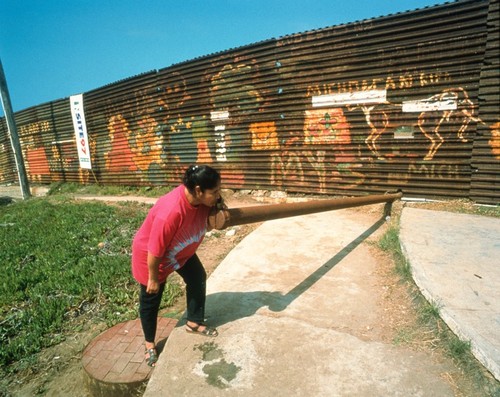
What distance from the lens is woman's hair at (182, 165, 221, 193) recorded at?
1.91 meters

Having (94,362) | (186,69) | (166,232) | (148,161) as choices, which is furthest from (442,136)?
(148,161)

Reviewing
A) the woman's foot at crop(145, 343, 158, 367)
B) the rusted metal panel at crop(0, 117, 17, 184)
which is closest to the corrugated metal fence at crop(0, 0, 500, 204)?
the woman's foot at crop(145, 343, 158, 367)

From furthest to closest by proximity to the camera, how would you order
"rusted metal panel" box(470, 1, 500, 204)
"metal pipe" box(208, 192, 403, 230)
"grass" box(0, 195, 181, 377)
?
"rusted metal panel" box(470, 1, 500, 204) → "grass" box(0, 195, 181, 377) → "metal pipe" box(208, 192, 403, 230)

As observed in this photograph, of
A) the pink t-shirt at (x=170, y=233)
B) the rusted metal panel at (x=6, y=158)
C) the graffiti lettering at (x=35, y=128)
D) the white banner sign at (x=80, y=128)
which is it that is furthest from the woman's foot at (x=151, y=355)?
the rusted metal panel at (x=6, y=158)

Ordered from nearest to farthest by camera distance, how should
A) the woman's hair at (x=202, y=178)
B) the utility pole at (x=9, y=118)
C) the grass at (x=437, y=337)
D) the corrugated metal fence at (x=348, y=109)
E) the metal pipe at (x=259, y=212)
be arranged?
the grass at (x=437, y=337), the woman's hair at (x=202, y=178), the metal pipe at (x=259, y=212), the corrugated metal fence at (x=348, y=109), the utility pole at (x=9, y=118)

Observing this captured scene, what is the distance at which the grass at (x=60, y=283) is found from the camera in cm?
310

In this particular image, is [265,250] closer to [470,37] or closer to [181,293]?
[181,293]

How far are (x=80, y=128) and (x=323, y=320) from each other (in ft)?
38.7

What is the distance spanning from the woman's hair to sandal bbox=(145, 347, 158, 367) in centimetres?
129

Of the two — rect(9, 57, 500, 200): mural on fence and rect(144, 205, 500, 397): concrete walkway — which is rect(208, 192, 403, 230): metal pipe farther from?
rect(9, 57, 500, 200): mural on fence

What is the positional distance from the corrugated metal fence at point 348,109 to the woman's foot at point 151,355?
185 inches

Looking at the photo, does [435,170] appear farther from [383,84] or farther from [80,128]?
[80,128]

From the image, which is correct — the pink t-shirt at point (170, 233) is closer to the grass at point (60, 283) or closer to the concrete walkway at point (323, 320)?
the concrete walkway at point (323, 320)

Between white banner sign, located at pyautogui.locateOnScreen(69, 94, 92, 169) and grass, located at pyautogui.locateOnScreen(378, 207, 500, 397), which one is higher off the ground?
white banner sign, located at pyautogui.locateOnScreen(69, 94, 92, 169)
